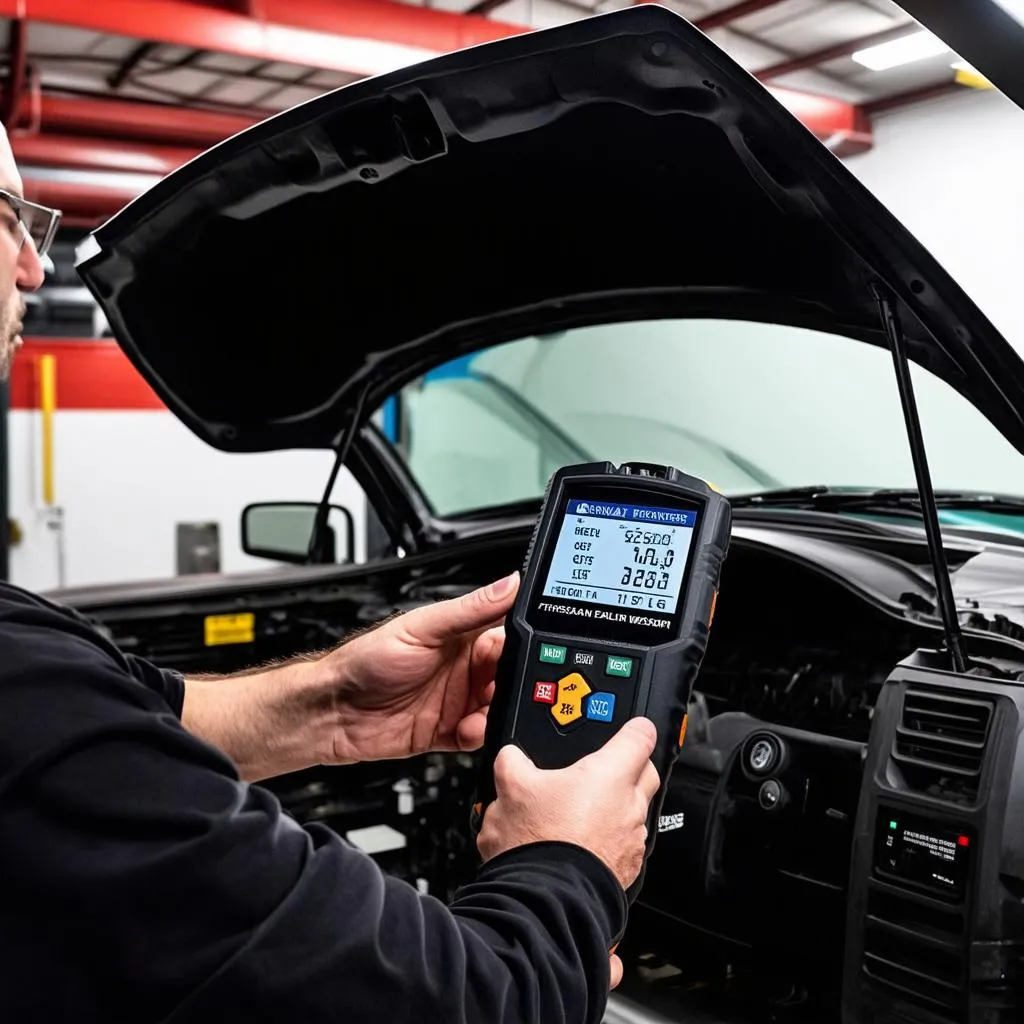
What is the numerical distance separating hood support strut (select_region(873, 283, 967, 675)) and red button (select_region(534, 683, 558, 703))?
0.57 meters

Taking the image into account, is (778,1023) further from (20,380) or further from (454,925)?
(20,380)

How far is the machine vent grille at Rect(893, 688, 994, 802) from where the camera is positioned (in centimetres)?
143

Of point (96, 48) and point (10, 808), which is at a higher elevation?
point (96, 48)

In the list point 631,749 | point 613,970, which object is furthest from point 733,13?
point 613,970

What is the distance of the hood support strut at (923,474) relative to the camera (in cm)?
149

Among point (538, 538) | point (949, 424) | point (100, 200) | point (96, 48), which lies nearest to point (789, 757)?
point (538, 538)

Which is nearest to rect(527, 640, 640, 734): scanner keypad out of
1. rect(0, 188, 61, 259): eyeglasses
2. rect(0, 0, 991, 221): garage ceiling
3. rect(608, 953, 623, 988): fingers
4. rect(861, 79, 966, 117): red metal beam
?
rect(608, 953, 623, 988): fingers

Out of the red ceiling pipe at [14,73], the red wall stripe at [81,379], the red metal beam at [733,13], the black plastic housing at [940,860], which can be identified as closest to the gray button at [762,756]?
the black plastic housing at [940,860]

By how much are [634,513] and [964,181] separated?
7.94 m

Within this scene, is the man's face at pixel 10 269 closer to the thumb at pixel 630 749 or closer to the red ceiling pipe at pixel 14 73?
the thumb at pixel 630 749

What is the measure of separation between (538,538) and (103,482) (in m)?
5.73

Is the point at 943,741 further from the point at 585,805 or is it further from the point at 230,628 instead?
the point at 230,628

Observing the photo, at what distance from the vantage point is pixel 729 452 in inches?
126

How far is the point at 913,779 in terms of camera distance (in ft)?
4.92
